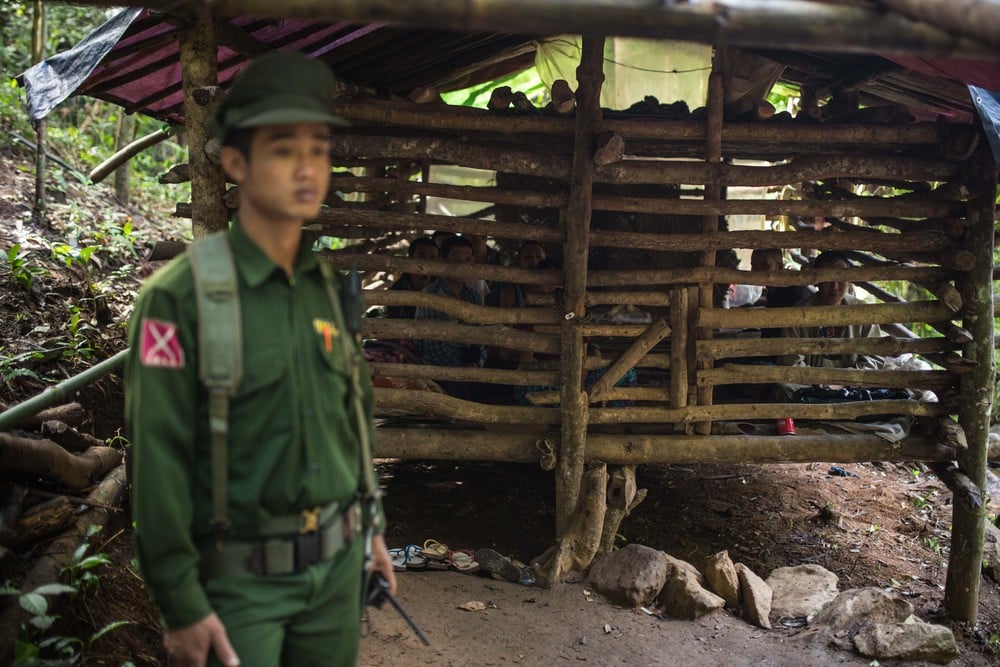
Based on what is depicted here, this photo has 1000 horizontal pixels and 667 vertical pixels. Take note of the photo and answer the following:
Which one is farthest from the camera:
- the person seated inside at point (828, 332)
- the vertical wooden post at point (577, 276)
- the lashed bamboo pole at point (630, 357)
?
the person seated inside at point (828, 332)

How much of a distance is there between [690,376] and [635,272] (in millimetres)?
786

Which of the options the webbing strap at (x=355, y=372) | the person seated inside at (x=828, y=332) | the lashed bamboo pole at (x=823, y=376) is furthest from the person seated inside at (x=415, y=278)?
the webbing strap at (x=355, y=372)

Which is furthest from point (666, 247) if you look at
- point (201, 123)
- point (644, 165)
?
point (201, 123)

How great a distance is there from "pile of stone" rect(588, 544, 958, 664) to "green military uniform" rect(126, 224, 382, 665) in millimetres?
3103

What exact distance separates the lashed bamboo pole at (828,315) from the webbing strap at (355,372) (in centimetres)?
340

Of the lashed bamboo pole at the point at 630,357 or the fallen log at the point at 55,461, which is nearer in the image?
the fallen log at the point at 55,461

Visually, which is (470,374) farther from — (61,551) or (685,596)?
(61,551)

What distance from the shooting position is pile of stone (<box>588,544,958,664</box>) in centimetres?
440

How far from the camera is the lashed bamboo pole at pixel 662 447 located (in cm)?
513

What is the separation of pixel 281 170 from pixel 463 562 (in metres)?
3.65

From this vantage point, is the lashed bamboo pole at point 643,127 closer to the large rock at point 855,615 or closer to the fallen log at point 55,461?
the fallen log at point 55,461

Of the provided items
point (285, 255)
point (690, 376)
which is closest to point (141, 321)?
point (285, 255)

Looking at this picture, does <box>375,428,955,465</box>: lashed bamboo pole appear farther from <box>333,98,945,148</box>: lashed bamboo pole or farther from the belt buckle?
the belt buckle

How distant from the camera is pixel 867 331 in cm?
660
